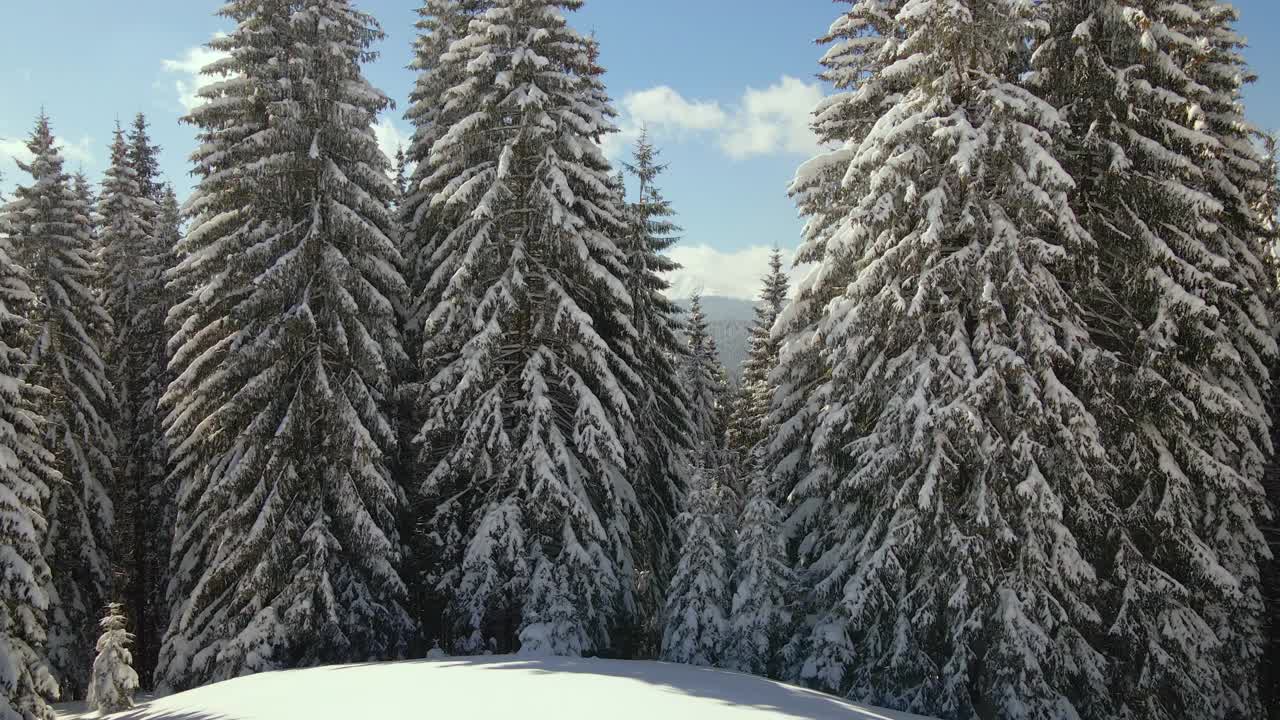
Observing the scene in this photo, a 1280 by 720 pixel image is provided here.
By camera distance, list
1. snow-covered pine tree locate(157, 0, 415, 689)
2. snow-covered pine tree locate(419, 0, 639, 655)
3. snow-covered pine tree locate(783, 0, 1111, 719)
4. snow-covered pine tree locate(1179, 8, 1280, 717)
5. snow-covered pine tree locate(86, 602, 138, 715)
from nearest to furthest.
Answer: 1. snow-covered pine tree locate(86, 602, 138, 715)
2. snow-covered pine tree locate(783, 0, 1111, 719)
3. snow-covered pine tree locate(1179, 8, 1280, 717)
4. snow-covered pine tree locate(157, 0, 415, 689)
5. snow-covered pine tree locate(419, 0, 639, 655)

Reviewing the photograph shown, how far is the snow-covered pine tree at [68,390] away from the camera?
73.3 feet

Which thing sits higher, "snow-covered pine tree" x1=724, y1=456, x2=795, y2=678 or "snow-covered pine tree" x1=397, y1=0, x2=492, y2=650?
"snow-covered pine tree" x1=397, y1=0, x2=492, y2=650

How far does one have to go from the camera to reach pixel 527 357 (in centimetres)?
1991

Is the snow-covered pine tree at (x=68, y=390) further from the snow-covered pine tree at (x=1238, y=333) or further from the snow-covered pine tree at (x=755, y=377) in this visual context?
the snow-covered pine tree at (x=1238, y=333)

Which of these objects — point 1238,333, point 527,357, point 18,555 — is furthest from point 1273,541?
point 18,555

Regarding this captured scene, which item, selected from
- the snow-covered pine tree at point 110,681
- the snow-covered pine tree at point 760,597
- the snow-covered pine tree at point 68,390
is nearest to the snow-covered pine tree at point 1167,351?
the snow-covered pine tree at point 760,597

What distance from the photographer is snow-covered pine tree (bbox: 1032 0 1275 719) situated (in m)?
15.3

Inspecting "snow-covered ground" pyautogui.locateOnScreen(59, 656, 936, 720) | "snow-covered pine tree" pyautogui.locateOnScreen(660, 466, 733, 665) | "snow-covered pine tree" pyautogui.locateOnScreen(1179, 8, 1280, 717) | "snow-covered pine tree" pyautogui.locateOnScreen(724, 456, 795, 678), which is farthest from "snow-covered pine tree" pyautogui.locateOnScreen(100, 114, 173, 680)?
"snow-covered pine tree" pyautogui.locateOnScreen(1179, 8, 1280, 717)

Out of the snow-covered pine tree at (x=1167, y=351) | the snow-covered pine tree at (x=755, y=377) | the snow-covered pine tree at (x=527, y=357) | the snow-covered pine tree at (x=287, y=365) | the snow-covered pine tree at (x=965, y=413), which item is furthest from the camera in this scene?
the snow-covered pine tree at (x=755, y=377)

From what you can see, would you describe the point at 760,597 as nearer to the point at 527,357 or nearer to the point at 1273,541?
the point at 527,357

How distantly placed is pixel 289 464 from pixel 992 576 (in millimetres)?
14485

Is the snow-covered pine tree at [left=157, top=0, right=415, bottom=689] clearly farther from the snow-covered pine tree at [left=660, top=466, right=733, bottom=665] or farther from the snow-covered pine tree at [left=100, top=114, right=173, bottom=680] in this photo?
the snow-covered pine tree at [left=100, top=114, right=173, bottom=680]

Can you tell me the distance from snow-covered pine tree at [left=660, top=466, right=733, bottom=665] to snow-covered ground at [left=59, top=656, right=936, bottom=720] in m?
3.54

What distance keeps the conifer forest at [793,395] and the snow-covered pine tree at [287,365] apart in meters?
0.10
